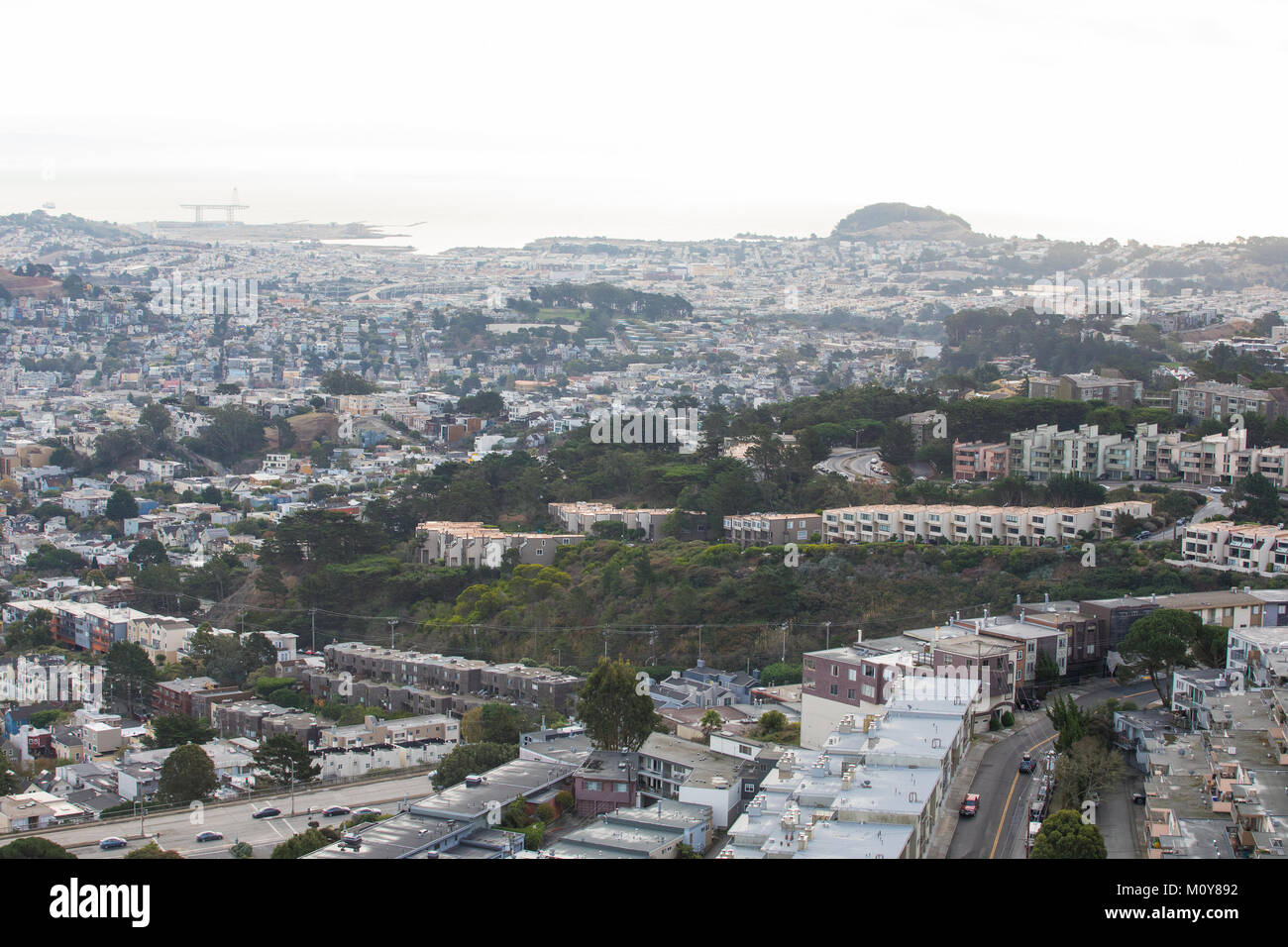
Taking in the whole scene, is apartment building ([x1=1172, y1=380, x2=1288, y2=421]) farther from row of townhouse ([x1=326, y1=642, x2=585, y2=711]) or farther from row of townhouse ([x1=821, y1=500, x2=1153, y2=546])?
row of townhouse ([x1=326, y1=642, x2=585, y2=711])

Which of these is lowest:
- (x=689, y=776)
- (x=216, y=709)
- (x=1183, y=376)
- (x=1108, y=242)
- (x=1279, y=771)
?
(x=216, y=709)

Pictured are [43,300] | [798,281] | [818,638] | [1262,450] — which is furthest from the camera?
[798,281]

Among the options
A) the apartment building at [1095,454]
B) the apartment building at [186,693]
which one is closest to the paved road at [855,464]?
the apartment building at [1095,454]

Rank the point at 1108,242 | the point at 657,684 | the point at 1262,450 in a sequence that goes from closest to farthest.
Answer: the point at 657,684
the point at 1262,450
the point at 1108,242

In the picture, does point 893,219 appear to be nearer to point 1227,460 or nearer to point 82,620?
point 1227,460

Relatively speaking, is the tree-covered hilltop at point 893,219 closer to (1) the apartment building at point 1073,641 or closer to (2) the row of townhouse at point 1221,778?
(1) the apartment building at point 1073,641
